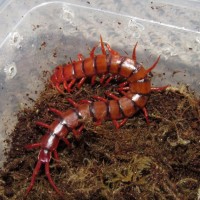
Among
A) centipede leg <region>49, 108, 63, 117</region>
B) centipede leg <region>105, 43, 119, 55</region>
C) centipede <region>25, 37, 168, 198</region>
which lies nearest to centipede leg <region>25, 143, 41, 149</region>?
centipede <region>25, 37, 168, 198</region>

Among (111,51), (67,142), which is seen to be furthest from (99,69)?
(67,142)

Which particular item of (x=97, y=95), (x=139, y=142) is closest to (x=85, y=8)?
(x=97, y=95)

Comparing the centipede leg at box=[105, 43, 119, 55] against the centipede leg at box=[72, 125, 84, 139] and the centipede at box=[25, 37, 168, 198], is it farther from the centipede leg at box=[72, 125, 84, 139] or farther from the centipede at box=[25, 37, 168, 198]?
the centipede leg at box=[72, 125, 84, 139]

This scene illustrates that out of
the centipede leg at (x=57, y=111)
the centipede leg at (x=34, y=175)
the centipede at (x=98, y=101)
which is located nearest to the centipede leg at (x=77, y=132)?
the centipede at (x=98, y=101)

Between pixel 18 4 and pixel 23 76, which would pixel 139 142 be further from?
pixel 18 4

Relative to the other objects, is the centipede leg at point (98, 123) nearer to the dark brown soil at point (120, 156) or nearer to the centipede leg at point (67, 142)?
the dark brown soil at point (120, 156)
